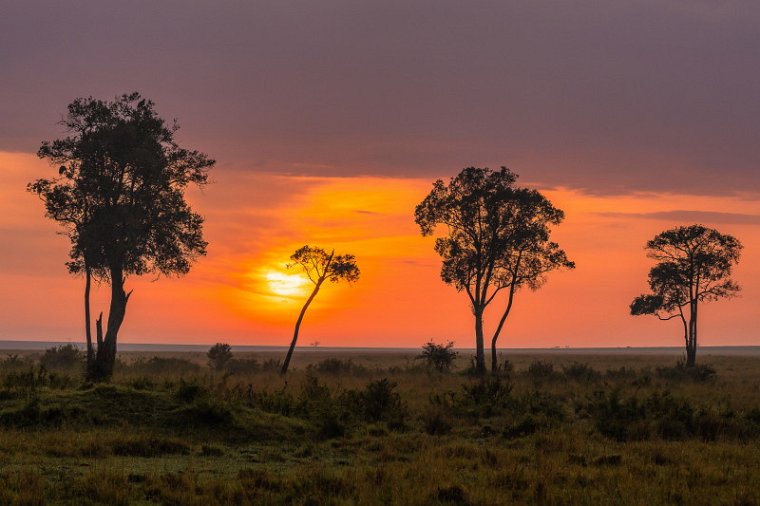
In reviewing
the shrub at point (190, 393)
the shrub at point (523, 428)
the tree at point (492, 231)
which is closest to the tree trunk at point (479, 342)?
the tree at point (492, 231)

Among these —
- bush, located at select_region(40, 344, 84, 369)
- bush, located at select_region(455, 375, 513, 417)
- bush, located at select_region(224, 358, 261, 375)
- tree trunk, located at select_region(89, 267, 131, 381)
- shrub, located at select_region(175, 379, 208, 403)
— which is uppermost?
tree trunk, located at select_region(89, 267, 131, 381)

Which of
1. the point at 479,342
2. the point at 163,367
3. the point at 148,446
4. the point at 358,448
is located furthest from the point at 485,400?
the point at 163,367

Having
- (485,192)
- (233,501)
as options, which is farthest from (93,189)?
(233,501)

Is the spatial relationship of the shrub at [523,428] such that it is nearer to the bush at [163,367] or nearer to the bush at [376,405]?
the bush at [376,405]

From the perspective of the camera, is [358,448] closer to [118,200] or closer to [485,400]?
[485,400]

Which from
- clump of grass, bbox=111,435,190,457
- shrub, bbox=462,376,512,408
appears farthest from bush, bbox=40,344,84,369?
clump of grass, bbox=111,435,190,457

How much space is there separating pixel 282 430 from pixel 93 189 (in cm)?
3092

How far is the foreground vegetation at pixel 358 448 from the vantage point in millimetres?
13508

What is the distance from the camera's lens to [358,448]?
19.5 metres

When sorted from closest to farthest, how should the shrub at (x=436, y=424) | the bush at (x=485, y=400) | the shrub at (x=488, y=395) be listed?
the shrub at (x=436, y=424) → the bush at (x=485, y=400) → the shrub at (x=488, y=395)

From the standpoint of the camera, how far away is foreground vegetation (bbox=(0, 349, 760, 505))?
13.5 meters

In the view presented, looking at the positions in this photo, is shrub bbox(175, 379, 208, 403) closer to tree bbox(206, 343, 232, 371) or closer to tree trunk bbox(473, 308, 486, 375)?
tree trunk bbox(473, 308, 486, 375)

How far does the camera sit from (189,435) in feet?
66.6

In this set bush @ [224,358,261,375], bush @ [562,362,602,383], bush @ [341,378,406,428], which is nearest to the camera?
bush @ [341,378,406,428]
